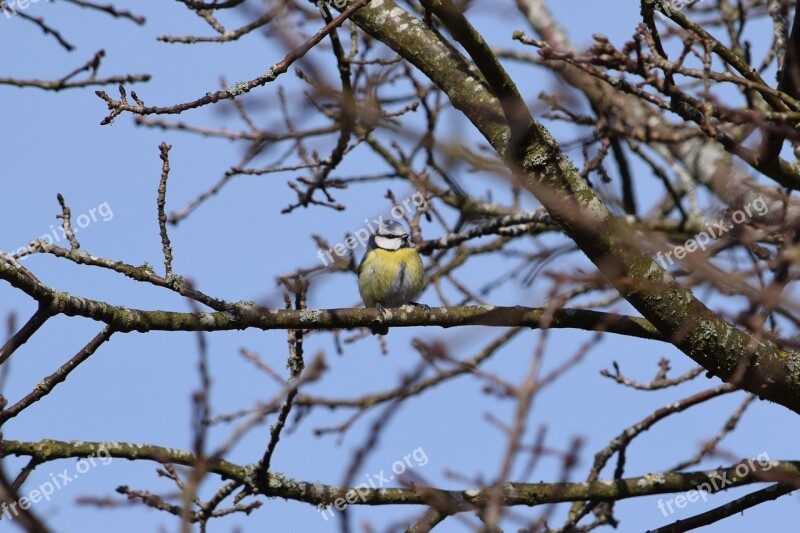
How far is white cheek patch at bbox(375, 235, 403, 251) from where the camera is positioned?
718 centimetres

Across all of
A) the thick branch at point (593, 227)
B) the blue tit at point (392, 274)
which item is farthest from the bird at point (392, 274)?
the thick branch at point (593, 227)

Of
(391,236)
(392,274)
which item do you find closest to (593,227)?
(392,274)

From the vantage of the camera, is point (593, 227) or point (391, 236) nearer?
point (593, 227)

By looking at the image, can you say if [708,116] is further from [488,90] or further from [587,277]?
[587,277]

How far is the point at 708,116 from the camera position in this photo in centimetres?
322

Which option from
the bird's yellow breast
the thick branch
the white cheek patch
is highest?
the white cheek patch

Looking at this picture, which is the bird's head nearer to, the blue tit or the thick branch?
the blue tit

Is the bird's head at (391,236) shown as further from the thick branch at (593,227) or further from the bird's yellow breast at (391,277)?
the thick branch at (593,227)

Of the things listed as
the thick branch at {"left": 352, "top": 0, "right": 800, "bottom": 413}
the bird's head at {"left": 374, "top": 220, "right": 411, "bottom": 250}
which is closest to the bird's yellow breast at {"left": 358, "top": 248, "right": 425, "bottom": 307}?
the bird's head at {"left": 374, "top": 220, "right": 411, "bottom": 250}

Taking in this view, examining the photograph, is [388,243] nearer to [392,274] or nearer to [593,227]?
[392,274]

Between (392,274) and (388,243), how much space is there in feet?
1.60

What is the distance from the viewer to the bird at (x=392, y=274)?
270 inches

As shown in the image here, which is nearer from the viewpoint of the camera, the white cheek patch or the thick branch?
the thick branch

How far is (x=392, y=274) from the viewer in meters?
6.83
